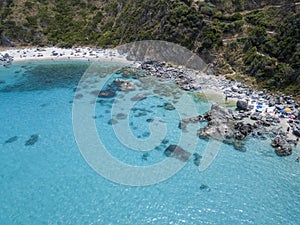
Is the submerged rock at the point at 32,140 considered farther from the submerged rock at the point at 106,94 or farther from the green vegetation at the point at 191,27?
the green vegetation at the point at 191,27

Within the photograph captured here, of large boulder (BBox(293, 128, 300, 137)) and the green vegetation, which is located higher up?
the green vegetation

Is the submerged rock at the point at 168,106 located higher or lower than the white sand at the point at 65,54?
higher

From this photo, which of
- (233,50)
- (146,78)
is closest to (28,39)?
(146,78)

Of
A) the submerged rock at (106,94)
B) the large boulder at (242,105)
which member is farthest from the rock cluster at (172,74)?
the submerged rock at (106,94)

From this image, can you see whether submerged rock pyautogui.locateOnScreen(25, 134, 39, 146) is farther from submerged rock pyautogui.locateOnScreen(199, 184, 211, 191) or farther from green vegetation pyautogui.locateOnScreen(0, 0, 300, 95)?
green vegetation pyautogui.locateOnScreen(0, 0, 300, 95)

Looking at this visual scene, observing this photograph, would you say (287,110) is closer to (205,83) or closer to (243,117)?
(243,117)

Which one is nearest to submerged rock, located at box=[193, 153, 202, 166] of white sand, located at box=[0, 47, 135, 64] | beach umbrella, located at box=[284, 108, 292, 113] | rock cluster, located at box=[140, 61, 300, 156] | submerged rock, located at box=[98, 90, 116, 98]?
rock cluster, located at box=[140, 61, 300, 156]

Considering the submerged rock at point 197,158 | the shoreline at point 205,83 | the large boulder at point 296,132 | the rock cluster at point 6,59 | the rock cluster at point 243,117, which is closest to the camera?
the submerged rock at point 197,158
